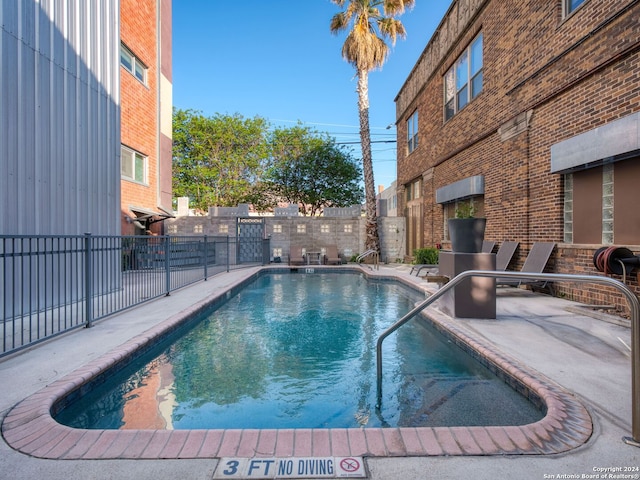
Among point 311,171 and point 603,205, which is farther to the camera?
point 311,171

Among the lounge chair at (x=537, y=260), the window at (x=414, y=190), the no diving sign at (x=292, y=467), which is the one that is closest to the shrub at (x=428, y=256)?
the window at (x=414, y=190)

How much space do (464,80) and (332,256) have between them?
27.2ft

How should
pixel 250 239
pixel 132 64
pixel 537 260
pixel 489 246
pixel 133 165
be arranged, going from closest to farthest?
pixel 537 260
pixel 489 246
pixel 132 64
pixel 133 165
pixel 250 239

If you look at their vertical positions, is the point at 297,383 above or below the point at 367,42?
below

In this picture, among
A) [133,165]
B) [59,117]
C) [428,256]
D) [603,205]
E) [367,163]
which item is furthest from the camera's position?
[367,163]

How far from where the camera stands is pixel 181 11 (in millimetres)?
17797

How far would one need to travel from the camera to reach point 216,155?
2395cm

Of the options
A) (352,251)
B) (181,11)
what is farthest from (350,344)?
(181,11)

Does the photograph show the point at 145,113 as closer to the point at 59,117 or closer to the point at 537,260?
the point at 59,117

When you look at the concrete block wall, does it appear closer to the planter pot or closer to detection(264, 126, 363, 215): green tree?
detection(264, 126, 363, 215): green tree

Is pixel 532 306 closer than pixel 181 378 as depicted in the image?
No

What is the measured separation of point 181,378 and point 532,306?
18.3 ft

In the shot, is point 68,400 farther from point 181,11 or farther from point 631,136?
point 181,11

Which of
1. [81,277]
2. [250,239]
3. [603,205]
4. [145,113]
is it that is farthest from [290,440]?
[250,239]
